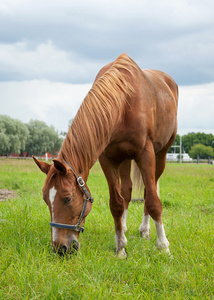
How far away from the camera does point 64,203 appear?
115 inches

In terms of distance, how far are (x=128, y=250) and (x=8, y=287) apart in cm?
166

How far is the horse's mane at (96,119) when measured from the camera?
121 inches

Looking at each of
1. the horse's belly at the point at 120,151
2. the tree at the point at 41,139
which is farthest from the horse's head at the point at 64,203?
the tree at the point at 41,139

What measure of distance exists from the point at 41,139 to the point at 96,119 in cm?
5983

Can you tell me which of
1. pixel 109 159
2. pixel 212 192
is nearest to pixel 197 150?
pixel 212 192

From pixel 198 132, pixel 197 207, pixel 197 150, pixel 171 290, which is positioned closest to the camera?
pixel 171 290

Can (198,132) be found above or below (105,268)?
above

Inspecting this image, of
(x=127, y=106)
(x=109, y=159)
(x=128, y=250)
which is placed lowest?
(x=128, y=250)

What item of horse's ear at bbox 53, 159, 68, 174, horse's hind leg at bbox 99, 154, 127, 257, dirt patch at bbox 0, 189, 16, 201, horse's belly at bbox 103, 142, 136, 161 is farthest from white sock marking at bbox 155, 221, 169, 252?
dirt patch at bbox 0, 189, 16, 201

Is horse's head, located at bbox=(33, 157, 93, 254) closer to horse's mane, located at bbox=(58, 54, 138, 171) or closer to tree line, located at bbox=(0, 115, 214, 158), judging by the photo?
horse's mane, located at bbox=(58, 54, 138, 171)

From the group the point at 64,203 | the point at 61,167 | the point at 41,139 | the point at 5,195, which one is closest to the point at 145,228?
the point at 64,203

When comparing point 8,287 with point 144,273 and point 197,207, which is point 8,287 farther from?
point 197,207

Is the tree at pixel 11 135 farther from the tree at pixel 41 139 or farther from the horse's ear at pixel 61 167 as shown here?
the horse's ear at pixel 61 167

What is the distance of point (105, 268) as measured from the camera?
2.86 metres
